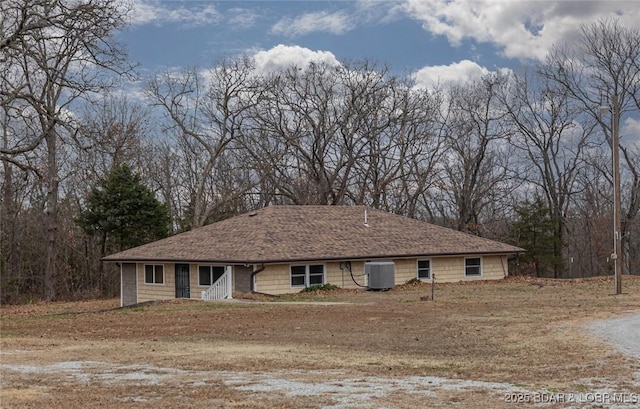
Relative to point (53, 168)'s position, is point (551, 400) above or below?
below

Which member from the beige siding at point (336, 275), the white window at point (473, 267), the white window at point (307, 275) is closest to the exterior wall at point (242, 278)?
the beige siding at point (336, 275)

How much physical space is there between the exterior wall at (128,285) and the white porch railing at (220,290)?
230 inches

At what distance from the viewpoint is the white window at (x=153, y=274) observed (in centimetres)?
3325

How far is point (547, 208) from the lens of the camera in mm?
50375

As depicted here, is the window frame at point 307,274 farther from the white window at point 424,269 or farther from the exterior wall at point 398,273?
the white window at point 424,269

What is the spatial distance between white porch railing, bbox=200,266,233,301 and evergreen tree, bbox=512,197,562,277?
2658 cm

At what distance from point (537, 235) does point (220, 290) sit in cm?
2797

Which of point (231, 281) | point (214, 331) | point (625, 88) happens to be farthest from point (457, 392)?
point (625, 88)

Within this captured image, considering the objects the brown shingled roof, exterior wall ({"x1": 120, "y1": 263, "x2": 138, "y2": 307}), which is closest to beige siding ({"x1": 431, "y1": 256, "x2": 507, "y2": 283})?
the brown shingled roof

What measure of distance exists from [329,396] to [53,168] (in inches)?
1352

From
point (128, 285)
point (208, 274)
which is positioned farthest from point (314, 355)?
point (128, 285)

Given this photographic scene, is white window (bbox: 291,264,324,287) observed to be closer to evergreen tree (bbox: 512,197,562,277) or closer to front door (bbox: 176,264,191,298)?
front door (bbox: 176,264,191,298)

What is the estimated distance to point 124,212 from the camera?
135ft

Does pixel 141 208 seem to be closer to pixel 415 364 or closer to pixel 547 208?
pixel 547 208
